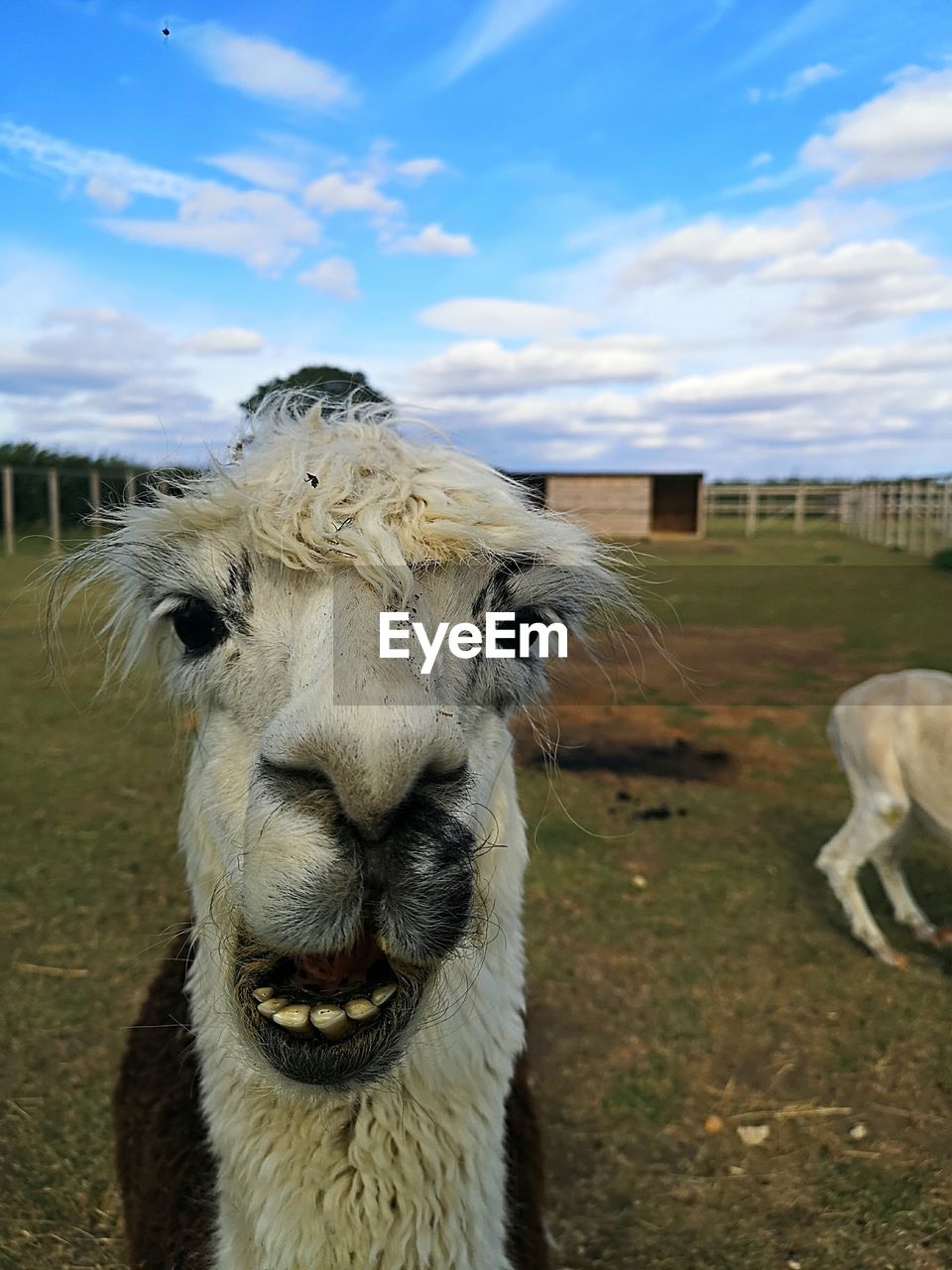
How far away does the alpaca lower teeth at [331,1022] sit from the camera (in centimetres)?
149

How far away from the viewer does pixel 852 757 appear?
17.4 feet

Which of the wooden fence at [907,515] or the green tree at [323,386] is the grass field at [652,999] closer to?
the green tree at [323,386]

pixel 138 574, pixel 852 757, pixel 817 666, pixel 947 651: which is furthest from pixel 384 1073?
pixel 947 651

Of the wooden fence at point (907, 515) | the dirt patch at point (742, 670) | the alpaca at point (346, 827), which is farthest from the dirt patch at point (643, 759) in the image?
the wooden fence at point (907, 515)

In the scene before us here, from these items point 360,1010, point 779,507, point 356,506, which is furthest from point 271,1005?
point 779,507

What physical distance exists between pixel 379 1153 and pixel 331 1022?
440mm

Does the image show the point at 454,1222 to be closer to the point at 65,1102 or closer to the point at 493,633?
the point at 493,633

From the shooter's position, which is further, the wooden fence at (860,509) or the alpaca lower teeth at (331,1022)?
the wooden fence at (860,509)

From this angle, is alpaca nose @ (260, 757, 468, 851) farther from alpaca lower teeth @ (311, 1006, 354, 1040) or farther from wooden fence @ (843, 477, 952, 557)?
wooden fence @ (843, 477, 952, 557)

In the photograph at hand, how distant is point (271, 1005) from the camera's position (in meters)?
1.54

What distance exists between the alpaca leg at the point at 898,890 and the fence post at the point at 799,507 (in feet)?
110

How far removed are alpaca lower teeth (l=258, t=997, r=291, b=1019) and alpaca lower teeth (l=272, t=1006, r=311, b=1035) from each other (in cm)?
1

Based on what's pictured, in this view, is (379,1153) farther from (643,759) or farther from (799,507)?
(799,507)

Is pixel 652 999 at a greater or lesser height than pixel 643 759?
lesser
